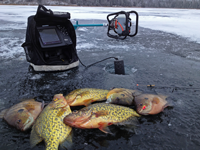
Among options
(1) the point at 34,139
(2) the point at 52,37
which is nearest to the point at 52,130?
(1) the point at 34,139

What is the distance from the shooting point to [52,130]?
2486 millimetres

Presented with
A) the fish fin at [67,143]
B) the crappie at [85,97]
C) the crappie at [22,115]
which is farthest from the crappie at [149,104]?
the crappie at [22,115]

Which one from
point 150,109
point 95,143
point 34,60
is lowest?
point 95,143

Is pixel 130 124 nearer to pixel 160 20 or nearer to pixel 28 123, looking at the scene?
pixel 28 123

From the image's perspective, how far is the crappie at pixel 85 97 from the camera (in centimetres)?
333

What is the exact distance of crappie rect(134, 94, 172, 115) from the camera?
10.1ft

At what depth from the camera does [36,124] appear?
8.56ft

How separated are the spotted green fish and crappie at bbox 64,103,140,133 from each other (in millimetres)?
151

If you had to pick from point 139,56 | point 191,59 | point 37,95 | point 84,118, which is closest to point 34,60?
point 37,95

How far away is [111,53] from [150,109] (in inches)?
164

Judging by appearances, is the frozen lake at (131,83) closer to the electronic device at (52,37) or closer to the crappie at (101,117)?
the crappie at (101,117)

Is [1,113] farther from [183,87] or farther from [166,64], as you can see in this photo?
[166,64]

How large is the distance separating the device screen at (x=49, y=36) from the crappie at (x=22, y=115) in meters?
2.22

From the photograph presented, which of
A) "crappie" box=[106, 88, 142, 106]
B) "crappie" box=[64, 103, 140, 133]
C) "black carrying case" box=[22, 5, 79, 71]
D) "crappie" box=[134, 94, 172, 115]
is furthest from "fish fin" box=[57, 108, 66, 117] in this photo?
"black carrying case" box=[22, 5, 79, 71]
